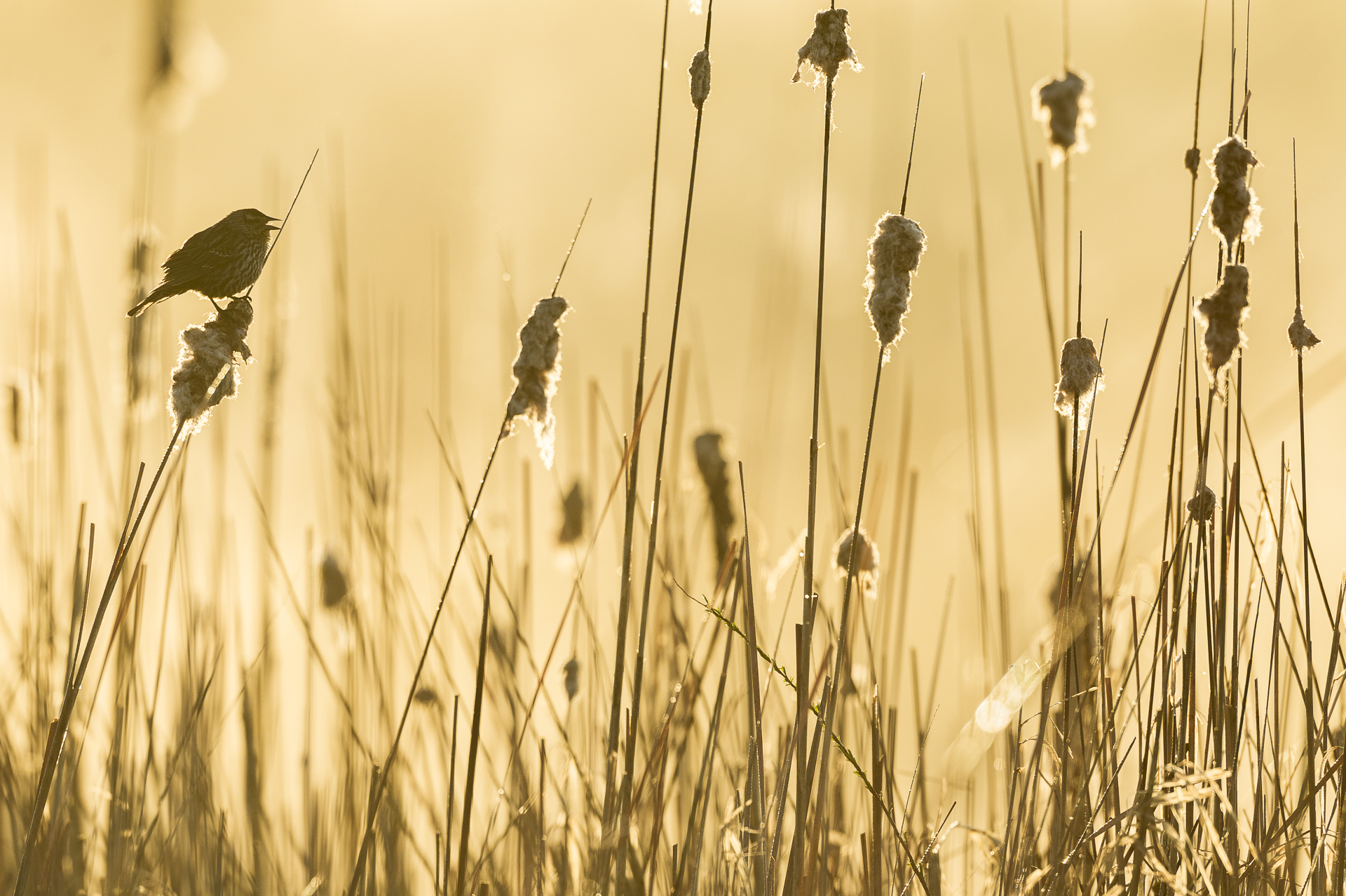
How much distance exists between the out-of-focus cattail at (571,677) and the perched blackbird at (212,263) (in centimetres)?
84

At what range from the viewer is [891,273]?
123cm

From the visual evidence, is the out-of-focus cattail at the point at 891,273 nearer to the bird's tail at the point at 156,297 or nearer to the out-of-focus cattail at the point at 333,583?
the bird's tail at the point at 156,297

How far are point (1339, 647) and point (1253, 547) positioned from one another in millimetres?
171

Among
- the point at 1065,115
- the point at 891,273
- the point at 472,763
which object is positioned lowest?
the point at 472,763

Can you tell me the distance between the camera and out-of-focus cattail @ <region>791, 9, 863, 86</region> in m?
1.20

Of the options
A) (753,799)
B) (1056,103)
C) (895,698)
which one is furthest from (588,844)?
(1056,103)

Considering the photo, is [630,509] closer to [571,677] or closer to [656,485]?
[656,485]

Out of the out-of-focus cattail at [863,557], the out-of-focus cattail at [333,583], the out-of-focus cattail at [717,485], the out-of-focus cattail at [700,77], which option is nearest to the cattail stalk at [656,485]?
the out-of-focus cattail at [700,77]

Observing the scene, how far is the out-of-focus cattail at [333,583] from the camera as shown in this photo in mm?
2492

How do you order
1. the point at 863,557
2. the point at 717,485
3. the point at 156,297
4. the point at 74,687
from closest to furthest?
1. the point at 74,687
2. the point at 156,297
3. the point at 863,557
4. the point at 717,485

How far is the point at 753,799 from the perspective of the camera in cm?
136

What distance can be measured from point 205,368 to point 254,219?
1.29 feet

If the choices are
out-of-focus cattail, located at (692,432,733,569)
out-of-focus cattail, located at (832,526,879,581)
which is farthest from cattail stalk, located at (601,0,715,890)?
out-of-focus cattail, located at (692,432,733,569)

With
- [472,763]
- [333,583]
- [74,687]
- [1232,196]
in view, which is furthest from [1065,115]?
[333,583]
